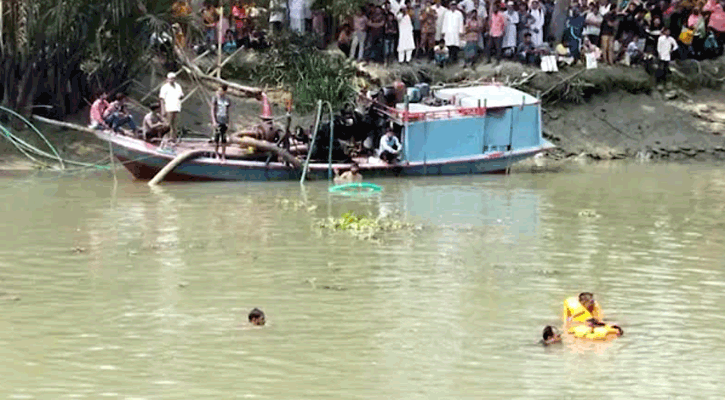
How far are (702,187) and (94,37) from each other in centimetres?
1114

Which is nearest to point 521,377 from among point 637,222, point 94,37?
point 637,222

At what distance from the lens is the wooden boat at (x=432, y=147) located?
26594mm

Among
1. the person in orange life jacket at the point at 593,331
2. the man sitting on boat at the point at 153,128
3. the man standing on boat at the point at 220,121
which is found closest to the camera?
the person in orange life jacket at the point at 593,331

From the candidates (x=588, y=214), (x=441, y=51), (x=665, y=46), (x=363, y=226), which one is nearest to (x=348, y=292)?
(x=363, y=226)

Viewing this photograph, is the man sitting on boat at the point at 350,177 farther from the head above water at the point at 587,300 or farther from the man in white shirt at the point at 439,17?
the head above water at the point at 587,300

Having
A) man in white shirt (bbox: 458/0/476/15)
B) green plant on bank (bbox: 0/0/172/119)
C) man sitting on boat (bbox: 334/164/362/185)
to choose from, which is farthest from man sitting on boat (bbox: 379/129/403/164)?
man in white shirt (bbox: 458/0/476/15)

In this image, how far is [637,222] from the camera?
74.1 feet

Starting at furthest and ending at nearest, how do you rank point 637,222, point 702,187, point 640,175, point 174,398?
point 640,175, point 702,187, point 637,222, point 174,398

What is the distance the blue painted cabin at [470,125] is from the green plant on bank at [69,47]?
16.2 ft

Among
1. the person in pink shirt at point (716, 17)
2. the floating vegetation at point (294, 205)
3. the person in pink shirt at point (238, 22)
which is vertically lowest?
the floating vegetation at point (294, 205)

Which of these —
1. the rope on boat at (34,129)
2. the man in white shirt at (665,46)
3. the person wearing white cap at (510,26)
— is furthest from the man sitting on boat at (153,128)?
the man in white shirt at (665,46)

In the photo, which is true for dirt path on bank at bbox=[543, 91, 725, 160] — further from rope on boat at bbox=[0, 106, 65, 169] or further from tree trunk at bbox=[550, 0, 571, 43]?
rope on boat at bbox=[0, 106, 65, 169]

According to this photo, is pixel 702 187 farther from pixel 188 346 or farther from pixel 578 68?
pixel 188 346

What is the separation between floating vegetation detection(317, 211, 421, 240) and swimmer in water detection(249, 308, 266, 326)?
563 centimetres
